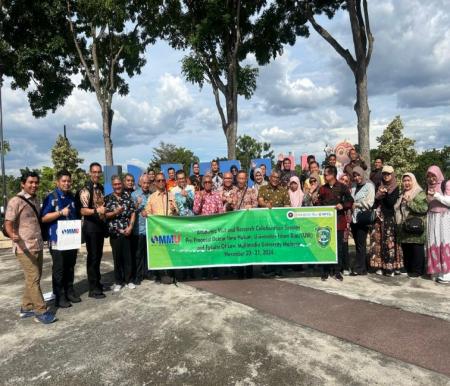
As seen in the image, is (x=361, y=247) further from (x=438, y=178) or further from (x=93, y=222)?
(x=93, y=222)

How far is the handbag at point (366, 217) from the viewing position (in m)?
5.77

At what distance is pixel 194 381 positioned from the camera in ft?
9.68

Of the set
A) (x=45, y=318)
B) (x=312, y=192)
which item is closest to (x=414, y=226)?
(x=312, y=192)

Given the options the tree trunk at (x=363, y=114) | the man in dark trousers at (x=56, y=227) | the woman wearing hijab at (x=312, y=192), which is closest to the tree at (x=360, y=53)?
the tree trunk at (x=363, y=114)

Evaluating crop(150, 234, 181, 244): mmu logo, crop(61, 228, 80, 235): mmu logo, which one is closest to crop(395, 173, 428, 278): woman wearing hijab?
crop(150, 234, 181, 244): mmu logo

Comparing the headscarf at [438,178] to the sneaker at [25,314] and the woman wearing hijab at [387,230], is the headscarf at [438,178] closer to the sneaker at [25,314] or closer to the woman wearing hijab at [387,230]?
the woman wearing hijab at [387,230]

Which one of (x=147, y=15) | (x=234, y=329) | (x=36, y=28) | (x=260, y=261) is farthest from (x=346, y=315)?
(x=36, y=28)

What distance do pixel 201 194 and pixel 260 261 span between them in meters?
1.48

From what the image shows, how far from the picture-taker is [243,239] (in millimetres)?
5750

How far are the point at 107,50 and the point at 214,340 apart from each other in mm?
14672

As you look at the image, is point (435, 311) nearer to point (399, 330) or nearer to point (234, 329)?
point (399, 330)

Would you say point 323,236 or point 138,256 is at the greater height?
point 323,236

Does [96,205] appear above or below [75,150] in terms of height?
below

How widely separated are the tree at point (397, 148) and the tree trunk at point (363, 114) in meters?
13.6
